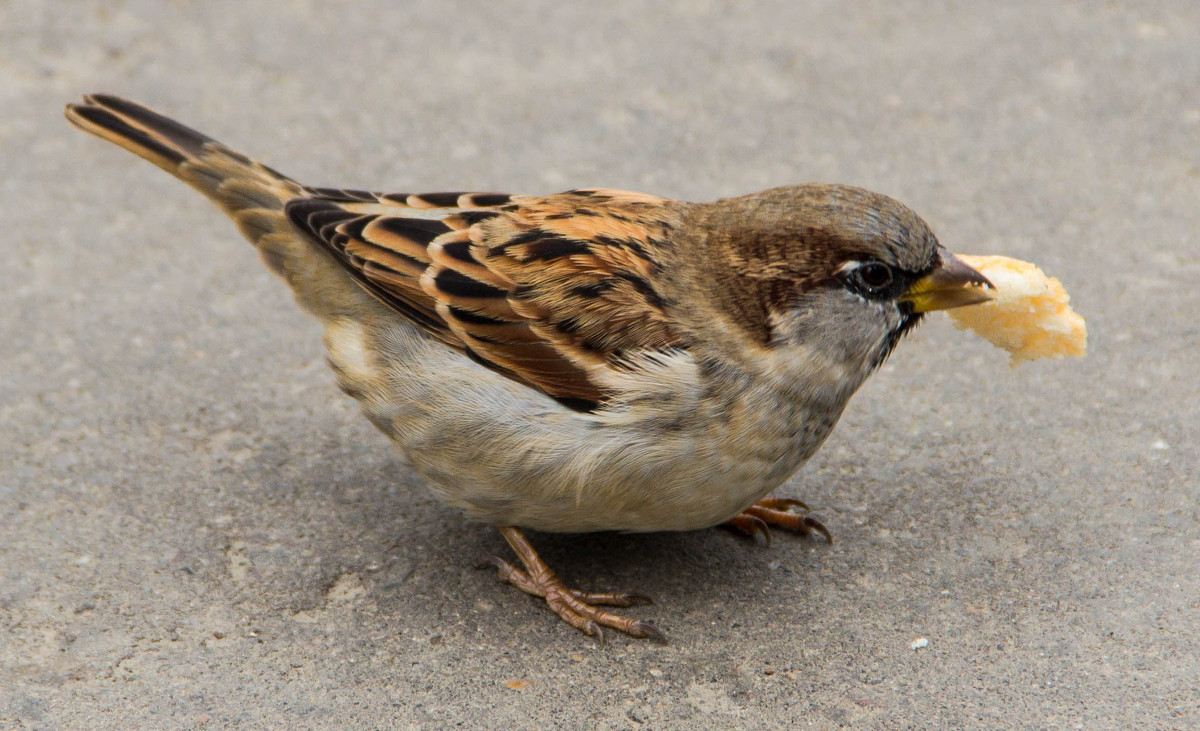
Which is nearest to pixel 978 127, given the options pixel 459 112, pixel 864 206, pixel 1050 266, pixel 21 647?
pixel 1050 266

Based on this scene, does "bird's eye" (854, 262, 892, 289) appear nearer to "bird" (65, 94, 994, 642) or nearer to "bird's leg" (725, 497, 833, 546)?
"bird" (65, 94, 994, 642)

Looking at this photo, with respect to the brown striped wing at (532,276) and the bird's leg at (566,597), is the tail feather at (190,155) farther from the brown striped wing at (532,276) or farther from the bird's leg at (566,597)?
the bird's leg at (566,597)

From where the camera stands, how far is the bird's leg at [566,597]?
12.6ft

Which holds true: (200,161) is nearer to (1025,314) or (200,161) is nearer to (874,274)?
(874,274)

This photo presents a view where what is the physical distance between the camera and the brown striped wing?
3.71 meters

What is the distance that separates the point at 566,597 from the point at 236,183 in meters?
1.78

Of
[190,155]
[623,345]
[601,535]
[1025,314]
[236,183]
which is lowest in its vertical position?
[601,535]

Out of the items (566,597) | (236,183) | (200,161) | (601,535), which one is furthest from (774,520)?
(200,161)

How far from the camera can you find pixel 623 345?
12.1ft

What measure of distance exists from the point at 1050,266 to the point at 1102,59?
66.1 inches

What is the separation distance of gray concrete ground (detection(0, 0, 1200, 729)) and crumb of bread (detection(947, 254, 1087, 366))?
21.1 inches

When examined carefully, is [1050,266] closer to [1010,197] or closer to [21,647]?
[1010,197]

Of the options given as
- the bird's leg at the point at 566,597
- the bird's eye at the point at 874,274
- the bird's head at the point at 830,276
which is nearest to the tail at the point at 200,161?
the bird's leg at the point at 566,597

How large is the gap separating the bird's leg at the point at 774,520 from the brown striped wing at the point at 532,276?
2.67ft
